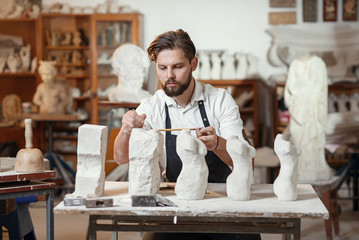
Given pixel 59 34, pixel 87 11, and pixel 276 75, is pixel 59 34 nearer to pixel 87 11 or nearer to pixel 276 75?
pixel 87 11

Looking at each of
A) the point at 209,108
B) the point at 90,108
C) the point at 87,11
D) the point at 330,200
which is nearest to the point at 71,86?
the point at 90,108

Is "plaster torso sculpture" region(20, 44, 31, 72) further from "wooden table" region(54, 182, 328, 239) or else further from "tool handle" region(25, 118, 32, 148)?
"wooden table" region(54, 182, 328, 239)

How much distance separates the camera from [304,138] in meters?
5.50

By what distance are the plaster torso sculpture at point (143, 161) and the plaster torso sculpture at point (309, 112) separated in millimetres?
2900

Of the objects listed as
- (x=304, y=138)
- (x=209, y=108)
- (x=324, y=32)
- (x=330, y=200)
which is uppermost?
(x=324, y=32)

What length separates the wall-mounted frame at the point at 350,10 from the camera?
24.7 ft

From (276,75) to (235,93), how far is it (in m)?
0.60

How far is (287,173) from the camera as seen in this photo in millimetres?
2686

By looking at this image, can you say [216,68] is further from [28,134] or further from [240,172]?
[240,172]

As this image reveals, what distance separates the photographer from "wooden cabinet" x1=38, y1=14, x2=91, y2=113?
315 inches

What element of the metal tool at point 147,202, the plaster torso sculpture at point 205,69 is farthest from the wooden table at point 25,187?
the plaster torso sculpture at point 205,69

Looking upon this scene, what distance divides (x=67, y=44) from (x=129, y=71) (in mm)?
2283

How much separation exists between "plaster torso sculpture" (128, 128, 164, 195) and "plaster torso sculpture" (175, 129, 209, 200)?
0.13 meters

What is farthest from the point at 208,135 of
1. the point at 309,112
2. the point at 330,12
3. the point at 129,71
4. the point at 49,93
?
the point at 330,12
